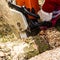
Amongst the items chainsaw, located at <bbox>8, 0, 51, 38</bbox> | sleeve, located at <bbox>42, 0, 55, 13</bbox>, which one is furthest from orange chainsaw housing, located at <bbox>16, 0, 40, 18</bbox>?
sleeve, located at <bbox>42, 0, 55, 13</bbox>

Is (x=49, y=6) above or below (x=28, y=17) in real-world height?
above

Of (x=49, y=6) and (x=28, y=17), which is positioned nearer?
(x=49, y=6)

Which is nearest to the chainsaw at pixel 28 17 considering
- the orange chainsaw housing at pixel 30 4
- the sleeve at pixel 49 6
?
the orange chainsaw housing at pixel 30 4

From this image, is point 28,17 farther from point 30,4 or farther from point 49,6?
point 49,6

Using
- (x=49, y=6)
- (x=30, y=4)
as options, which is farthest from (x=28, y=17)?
(x=49, y=6)

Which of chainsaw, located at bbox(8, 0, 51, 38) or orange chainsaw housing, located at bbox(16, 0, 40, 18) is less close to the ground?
orange chainsaw housing, located at bbox(16, 0, 40, 18)

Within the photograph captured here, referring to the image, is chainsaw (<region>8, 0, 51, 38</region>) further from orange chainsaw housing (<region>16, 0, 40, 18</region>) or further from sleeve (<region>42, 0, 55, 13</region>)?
sleeve (<region>42, 0, 55, 13</region>)

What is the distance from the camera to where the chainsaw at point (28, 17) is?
8.63ft

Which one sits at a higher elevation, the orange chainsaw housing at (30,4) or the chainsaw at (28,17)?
the orange chainsaw housing at (30,4)

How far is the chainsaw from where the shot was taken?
2631mm

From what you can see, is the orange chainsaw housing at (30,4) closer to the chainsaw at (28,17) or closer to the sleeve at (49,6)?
the chainsaw at (28,17)

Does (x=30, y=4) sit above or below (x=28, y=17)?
above

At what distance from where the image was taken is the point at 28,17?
105 inches

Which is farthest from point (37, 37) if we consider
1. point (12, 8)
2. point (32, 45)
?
point (12, 8)
